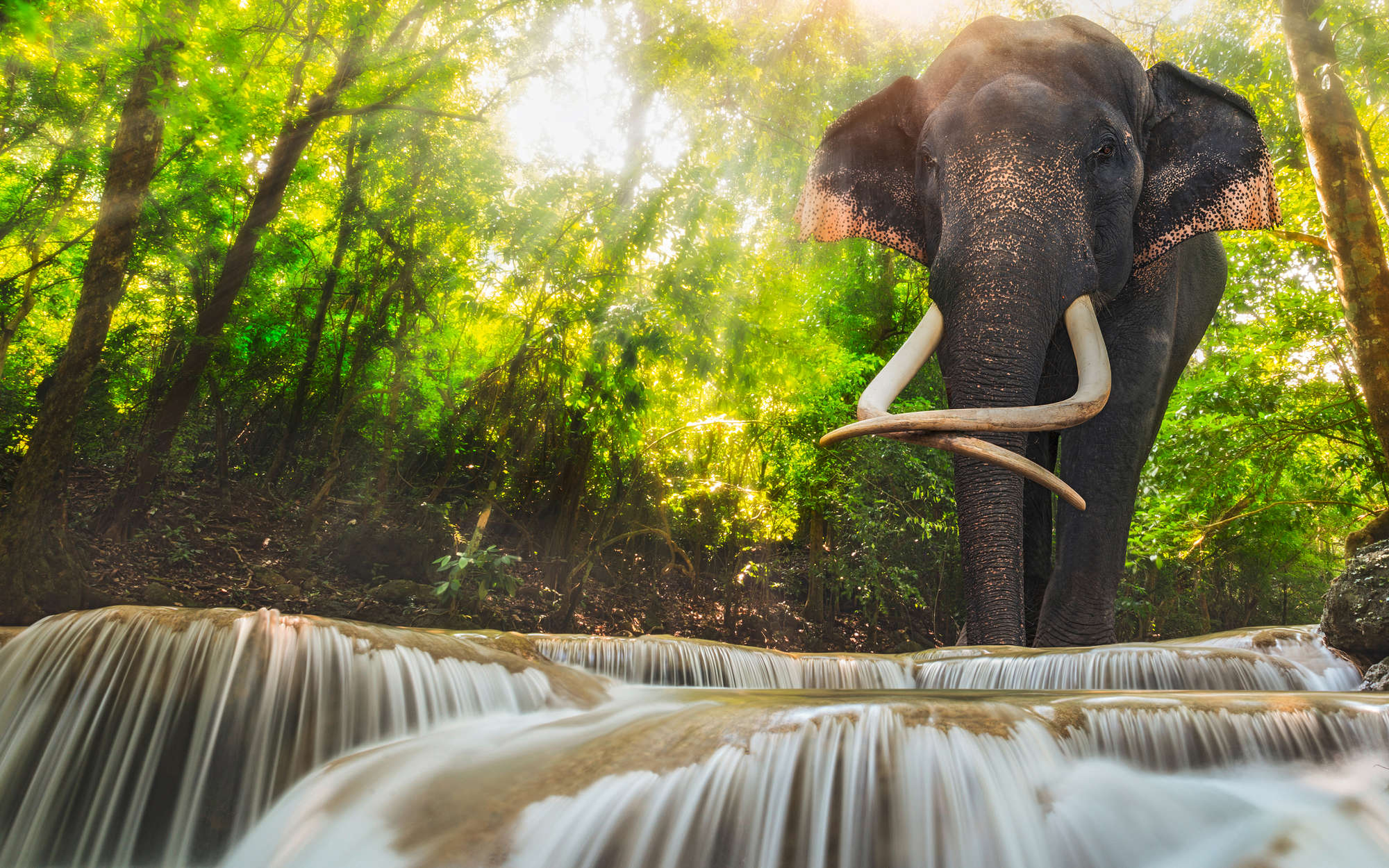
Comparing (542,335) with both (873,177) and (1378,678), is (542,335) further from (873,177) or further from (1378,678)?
(1378,678)

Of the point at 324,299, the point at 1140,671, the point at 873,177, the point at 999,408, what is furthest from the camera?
the point at 324,299

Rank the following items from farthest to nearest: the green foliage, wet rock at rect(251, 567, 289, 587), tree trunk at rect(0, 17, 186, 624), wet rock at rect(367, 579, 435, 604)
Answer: wet rock at rect(367, 579, 435, 604) < wet rock at rect(251, 567, 289, 587) < the green foliage < tree trunk at rect(0, 17, 186, 624)

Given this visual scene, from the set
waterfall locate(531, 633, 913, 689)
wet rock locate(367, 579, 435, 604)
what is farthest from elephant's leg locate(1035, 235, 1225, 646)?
wet rock locate(367, 579, 435, 604)

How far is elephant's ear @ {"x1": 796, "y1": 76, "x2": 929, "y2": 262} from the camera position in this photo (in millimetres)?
6141

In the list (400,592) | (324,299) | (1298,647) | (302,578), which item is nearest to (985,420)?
(1298,647)

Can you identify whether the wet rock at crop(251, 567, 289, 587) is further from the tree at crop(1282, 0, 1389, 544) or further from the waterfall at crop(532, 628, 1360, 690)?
the tree at crop(1282, 0, 1389, 544)

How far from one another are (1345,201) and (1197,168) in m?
1.07

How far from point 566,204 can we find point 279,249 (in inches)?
143

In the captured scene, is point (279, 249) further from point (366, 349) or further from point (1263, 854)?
point (1263, 854)

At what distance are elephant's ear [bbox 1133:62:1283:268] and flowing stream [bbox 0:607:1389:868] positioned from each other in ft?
12.5

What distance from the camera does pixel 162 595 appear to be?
270 inches

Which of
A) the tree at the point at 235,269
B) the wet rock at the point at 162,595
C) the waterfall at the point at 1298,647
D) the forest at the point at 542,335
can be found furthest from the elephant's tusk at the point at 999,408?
the tree at the point at 235,269

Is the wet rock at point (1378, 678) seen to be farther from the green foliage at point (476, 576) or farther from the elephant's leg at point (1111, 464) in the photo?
the green foliage at point (476, 576)

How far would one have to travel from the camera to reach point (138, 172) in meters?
6.57
